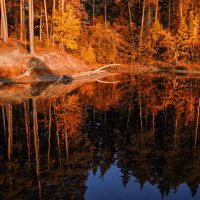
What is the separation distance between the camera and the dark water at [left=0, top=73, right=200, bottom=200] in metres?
7.77

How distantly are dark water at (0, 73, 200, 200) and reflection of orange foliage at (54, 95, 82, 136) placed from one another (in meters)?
0.05

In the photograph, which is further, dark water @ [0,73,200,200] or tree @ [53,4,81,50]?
tree @ [53,4,81,50]

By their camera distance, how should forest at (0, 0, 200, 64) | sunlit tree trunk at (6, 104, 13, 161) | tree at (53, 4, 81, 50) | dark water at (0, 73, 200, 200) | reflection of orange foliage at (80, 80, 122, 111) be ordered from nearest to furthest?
dark water at (0, 73, 200, 200) < sunlit tree trunk at (6, 104, 13, 161) < reflection of orange foliage at (80, 80, 122, 111) < tree at (53, 4, 81, 50) < forest at (0, 0, 200, 64)

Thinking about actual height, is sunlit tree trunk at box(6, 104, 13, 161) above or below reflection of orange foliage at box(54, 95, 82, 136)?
above

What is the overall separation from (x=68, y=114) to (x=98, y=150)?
6.22 metres

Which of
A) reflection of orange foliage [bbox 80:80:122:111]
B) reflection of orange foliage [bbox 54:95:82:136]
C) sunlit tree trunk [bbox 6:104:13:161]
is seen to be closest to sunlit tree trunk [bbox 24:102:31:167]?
sunlit tree trunk [bbox 6:104:13:161]

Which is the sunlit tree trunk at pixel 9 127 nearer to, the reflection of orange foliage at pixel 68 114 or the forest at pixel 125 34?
the reflection of orange foliage at pixel 68 114

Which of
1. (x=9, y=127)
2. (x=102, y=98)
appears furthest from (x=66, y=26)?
(x=9, y=127)

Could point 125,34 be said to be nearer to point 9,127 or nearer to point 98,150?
point 9,127

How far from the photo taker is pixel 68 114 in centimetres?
1680

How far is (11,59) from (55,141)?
23.5 meters

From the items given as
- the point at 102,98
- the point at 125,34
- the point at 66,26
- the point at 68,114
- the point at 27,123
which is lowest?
the point at 102,98

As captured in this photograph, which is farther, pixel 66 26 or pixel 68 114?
pixel 66 26

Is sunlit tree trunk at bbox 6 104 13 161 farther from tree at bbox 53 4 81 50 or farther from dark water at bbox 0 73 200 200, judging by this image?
tree at bbox 53 4 81 50
